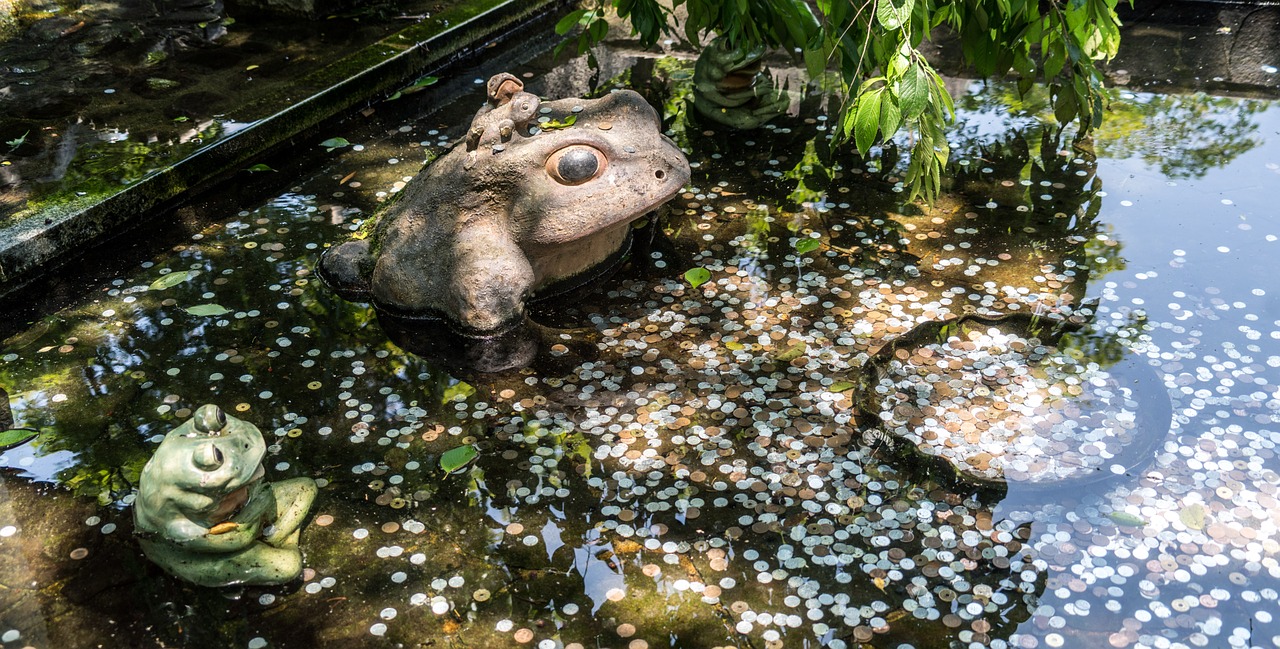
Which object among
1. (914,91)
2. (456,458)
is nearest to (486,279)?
(456,458)

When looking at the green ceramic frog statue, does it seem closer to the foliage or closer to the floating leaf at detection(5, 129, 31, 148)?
the foliage

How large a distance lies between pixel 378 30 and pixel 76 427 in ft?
11.8

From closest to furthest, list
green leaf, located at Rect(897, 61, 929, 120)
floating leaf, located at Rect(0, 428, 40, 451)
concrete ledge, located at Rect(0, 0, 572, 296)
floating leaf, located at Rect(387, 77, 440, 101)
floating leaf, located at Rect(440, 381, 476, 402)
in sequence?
green leaf, located at Rect(897, 61, 929, 120) < floating leaf, located at Rect(0, 428, 40, 451) < floating leaf, located at Rect(440, 381, 476, 402) < concrete ledge, located at Rect(0, 0, 572, 296) < floating leaf, located at Rect(387, 77, 440, 101)

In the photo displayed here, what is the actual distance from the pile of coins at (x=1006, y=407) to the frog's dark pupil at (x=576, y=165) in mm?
1264

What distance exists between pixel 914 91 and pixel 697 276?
5.42 feet

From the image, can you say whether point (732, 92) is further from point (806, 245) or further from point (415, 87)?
point (415, 87)

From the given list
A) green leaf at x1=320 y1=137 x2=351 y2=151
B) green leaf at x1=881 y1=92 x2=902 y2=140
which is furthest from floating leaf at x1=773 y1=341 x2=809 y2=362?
green leaf at x1=320 y1=137 x2=351 y2=151

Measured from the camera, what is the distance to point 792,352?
12.8 ft

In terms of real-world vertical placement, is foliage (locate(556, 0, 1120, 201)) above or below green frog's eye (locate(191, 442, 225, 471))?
above

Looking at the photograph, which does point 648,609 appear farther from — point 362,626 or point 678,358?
point 678,358

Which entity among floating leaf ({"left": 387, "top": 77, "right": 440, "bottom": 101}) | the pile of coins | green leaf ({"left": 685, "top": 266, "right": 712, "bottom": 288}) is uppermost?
the pile of coins

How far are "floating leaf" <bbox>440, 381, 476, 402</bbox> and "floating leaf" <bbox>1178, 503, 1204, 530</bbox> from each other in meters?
2.22

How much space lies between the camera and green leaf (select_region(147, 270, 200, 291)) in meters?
4.34

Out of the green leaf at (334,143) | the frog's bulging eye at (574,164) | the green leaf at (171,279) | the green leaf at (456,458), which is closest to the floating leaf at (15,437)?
the green leaf at (171,279)
